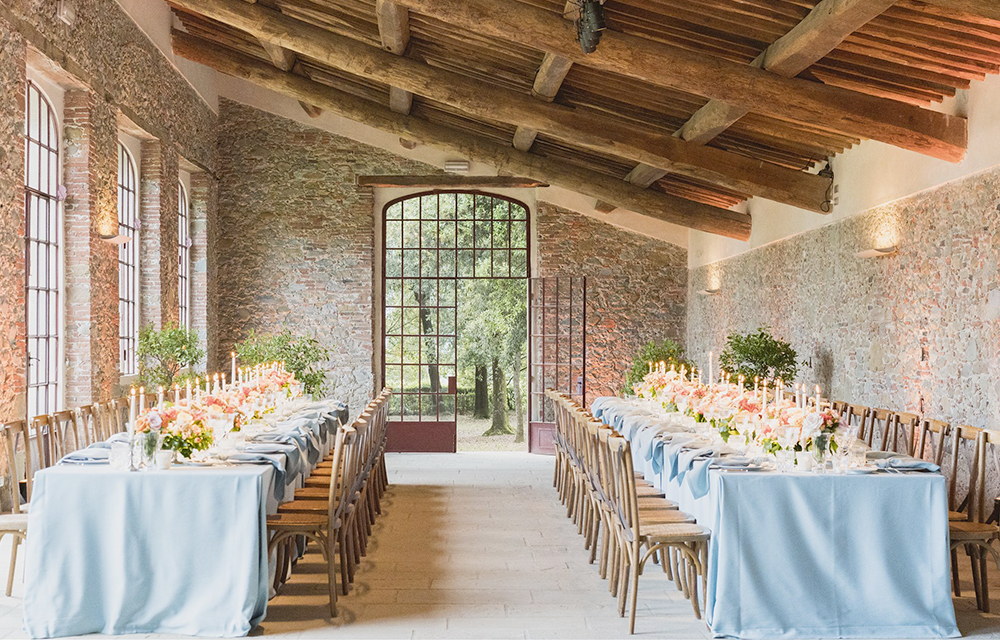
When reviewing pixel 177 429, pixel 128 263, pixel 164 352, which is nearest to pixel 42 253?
pixel 164 352

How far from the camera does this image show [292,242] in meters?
13.3

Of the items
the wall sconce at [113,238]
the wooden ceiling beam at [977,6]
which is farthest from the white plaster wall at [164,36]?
the wooden ceiling beam at [977,6]

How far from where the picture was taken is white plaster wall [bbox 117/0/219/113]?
9.77 metres

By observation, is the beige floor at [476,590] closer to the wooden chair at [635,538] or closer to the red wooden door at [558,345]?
the wooden chair at [635,538]

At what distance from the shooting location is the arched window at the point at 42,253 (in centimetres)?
825

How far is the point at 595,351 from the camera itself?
13.5 meters

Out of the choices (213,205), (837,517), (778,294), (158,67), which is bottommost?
(837,517)

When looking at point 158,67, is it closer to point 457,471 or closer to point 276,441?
point 457,471

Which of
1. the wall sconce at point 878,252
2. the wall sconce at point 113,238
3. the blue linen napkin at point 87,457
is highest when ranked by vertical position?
the wall sconce at point 113,238

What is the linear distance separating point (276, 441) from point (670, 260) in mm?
8928

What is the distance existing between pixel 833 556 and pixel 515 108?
5.37 metres

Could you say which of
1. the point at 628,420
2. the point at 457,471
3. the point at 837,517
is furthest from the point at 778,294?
the point at 837,517

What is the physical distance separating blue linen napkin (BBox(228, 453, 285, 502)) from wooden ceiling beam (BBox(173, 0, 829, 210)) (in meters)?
4.58

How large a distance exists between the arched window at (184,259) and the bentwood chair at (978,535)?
9991 millimetres
